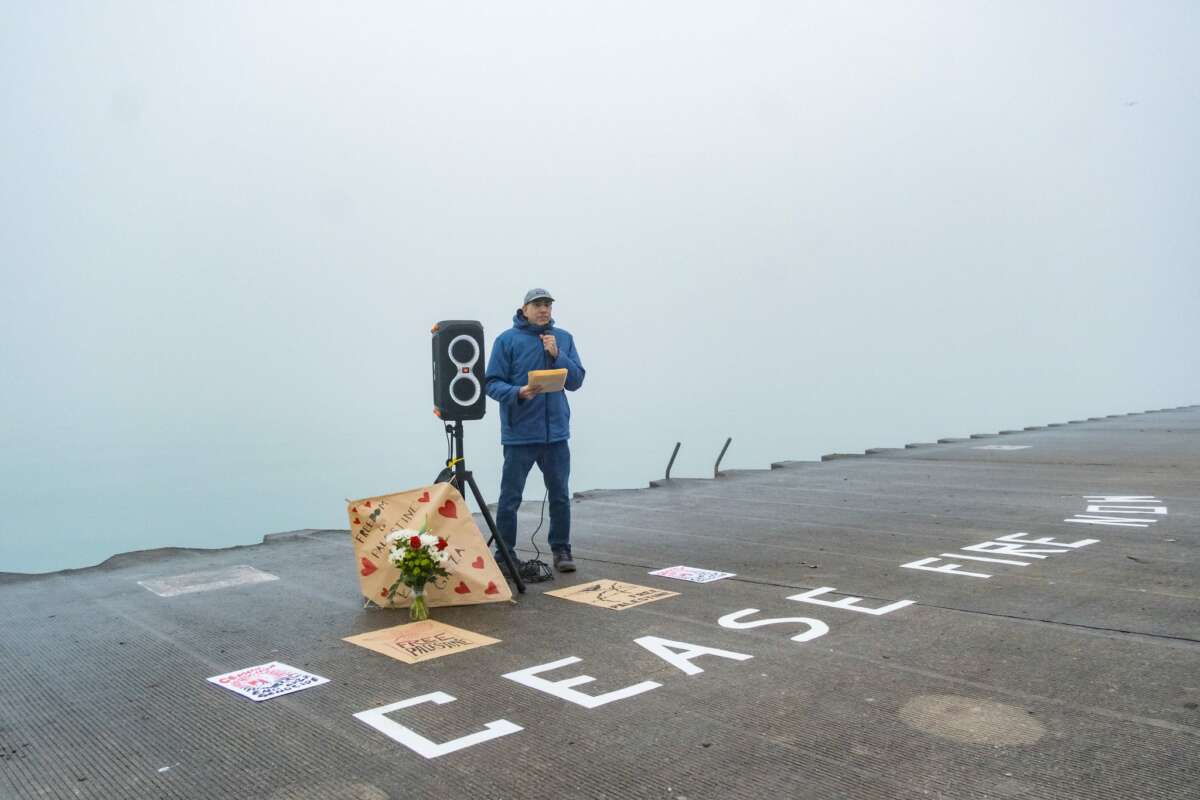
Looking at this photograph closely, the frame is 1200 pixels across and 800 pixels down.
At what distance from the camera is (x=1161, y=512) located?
6.57m

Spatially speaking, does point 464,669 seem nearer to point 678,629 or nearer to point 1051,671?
point 678,629

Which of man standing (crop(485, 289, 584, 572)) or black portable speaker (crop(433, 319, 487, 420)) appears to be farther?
man standing (crop(485, 289, 584, 572))

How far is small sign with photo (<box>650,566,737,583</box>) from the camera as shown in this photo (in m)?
5.00

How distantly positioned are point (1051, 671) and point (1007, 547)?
2435 mm

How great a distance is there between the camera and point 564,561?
5.33 meters

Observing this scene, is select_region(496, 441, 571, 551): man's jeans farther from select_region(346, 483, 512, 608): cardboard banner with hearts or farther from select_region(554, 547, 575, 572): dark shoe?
select_region(346, 483, 512, 608): cardboard banner with hearts

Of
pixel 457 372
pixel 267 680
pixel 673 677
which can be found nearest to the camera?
pixel 673 677

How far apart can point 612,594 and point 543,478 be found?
856mm

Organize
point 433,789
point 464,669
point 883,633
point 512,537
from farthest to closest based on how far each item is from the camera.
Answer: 1. point 512,537
2. point 883,633
3. point 464,669
4. point 433,789

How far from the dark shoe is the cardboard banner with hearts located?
2.26 ft

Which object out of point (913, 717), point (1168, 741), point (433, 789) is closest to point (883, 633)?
point (913, 717)

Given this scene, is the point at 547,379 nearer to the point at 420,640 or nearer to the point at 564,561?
the point at 564,561

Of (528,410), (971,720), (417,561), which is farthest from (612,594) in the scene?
(971,720)

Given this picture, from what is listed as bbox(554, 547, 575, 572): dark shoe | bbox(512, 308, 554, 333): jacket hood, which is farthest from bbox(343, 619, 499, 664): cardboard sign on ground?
bbox(512, 308, 554, 333): jacket hood
